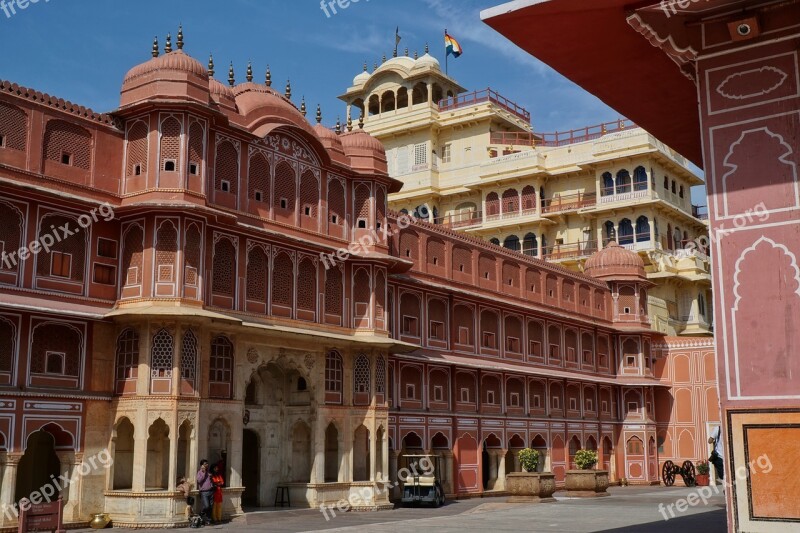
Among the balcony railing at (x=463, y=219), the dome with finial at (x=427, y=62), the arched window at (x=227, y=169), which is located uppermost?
the dome with finial at (x=427, y=62)

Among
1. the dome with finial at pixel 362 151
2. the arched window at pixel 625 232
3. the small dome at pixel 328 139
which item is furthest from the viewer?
the arched window at pixel 625 232

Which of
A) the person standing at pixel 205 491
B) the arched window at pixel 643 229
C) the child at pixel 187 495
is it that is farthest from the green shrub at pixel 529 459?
the arched window at pixel 643 229

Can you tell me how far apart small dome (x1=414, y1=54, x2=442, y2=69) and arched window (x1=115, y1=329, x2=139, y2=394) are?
113 feet

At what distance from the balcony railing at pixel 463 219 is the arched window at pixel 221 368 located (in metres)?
29.1

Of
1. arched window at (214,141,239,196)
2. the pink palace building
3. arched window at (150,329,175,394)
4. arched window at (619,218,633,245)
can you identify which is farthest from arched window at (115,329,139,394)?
arched window at (619,218,633,245)

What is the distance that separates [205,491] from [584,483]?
17072 millimetres

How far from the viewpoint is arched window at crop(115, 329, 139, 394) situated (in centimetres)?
2198

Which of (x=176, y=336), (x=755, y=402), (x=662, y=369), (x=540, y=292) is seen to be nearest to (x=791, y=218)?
(x=755, y=402)

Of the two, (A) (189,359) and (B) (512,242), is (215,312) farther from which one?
(B) (512,242)

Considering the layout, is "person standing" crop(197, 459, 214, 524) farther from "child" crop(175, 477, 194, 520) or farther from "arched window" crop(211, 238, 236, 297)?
"arched window" crop(211, 238, 236, 297)

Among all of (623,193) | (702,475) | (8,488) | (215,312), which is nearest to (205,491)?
(8,488)

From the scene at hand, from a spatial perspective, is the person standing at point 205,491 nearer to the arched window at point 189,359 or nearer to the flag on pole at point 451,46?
the arched window at point 189,359

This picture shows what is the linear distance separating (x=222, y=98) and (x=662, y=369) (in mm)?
29209

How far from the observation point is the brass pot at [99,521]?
2066 cm
